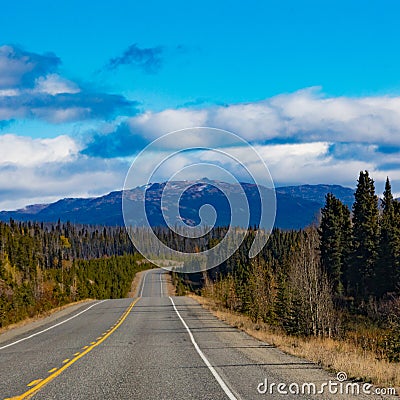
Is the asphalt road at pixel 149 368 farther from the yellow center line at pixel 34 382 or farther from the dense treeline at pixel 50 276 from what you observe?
the dense treeline at pixel 50 276

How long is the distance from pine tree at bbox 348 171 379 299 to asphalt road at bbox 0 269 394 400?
4507 cm

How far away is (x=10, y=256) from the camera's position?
4963 inches

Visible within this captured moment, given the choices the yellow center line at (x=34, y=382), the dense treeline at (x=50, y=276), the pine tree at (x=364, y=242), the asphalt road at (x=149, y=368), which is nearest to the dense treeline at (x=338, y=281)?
the pine tree at (x=364, y=242)

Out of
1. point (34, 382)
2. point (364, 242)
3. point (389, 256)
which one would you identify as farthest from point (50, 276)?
point (34, 382)

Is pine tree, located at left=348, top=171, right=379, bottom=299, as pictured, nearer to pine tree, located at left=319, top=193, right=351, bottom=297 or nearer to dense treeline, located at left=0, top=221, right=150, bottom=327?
pine tree, located at left=319, top=193, right=351, bottom=297

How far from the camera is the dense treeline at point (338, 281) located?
34188 millimetres

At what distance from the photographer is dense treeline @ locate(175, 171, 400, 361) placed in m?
34.2

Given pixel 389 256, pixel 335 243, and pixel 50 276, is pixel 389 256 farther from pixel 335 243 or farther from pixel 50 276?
pixel 50 276

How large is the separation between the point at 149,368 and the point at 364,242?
57.1m

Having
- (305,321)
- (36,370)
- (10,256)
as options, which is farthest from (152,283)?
(36,370)

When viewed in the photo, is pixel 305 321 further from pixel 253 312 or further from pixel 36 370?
pixel 36 370

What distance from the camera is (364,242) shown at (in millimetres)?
66375

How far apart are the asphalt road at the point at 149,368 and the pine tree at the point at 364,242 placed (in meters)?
45.1

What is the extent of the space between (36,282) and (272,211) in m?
75.0
